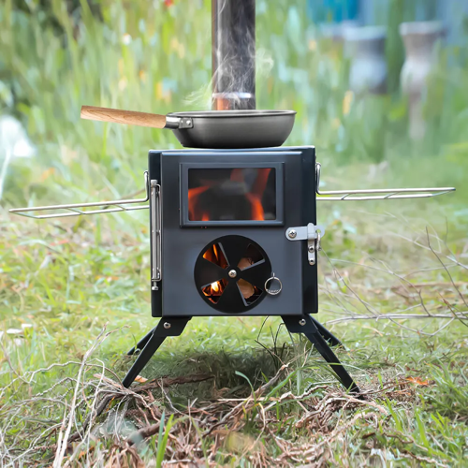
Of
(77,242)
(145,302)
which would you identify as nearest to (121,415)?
(145,302)

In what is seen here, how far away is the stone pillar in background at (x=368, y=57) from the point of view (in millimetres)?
4719

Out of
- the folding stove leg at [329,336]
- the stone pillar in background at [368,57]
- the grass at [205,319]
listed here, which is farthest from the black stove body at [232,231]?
the stone pillar in background at [368,57]

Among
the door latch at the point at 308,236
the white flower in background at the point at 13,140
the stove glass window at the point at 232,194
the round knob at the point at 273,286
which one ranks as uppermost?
the white flower in background at the point at 13,140

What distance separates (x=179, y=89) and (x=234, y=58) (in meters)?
2.13

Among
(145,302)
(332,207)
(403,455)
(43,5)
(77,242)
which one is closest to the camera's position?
(403,455)

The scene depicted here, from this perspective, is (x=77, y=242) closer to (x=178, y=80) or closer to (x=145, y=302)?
(x=145, y=302)

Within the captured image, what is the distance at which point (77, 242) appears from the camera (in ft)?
12.1

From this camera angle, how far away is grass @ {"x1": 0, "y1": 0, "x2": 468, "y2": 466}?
190cm

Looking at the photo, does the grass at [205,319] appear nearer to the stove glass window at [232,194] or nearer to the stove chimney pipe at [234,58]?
the stove chimney pipe at [234,58]

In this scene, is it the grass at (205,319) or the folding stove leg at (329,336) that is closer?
the grass at (205,319)

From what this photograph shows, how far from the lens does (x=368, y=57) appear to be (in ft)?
15.6

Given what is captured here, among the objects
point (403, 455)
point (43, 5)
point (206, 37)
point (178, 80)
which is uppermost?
point (43, 5)

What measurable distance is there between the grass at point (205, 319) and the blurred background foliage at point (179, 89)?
1 centimetres

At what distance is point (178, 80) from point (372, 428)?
9.97 ft
